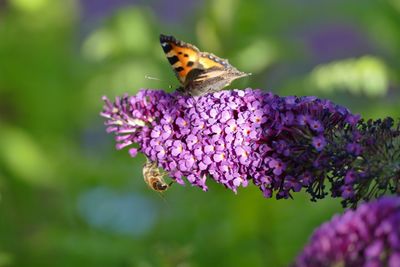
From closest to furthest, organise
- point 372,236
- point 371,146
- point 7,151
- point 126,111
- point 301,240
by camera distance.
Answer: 1. point 372,236
2. point 371,146
3. point 126,111
4. point 301,240
5. point 7,151

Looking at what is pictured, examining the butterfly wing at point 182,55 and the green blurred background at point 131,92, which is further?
the green blurred background at point 131,92

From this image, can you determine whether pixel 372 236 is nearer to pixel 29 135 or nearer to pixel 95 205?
pixel 95 205

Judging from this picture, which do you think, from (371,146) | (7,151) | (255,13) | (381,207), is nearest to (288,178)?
(371,146)

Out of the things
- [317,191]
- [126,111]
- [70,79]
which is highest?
[70,79]

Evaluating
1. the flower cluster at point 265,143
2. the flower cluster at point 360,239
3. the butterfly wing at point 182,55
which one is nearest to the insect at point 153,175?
the flower cluster at point 265,143

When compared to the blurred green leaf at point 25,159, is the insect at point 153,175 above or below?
below

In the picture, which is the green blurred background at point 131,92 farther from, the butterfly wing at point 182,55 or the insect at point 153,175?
the butterfly wing at point 182,55

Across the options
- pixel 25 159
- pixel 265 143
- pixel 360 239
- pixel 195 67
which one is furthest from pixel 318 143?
pixel 25 159
